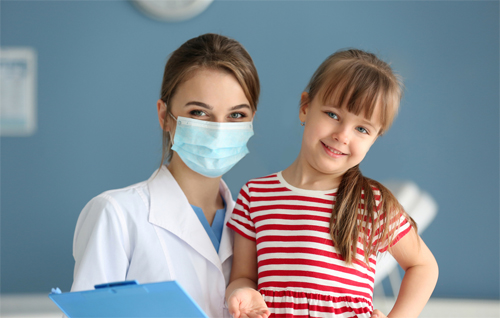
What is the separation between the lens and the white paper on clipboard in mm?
2256

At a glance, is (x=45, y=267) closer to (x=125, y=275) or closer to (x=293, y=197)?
(x=125, y=275)

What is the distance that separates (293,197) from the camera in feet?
3.75

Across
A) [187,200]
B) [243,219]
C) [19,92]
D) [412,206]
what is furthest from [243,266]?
[19,92]

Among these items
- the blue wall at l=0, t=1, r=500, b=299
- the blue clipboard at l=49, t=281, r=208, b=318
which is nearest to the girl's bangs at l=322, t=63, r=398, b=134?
the blue clipboard at l=49, t=281, r=208, b=318

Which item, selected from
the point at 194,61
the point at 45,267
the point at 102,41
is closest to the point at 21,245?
the point at 45,267

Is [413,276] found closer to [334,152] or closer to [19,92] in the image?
[334,152]

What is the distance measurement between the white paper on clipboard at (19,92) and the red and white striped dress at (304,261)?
1.60 meters

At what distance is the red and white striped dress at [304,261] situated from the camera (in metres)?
1.04

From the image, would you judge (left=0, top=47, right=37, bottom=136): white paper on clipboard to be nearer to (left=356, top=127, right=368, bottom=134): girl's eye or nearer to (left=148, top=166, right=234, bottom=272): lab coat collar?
(left=148, top=166, right=234, bottom=272): lab coat collar

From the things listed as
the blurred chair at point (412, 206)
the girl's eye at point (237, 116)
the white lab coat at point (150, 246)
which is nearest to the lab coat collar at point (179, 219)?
the white lab coat at point (150, 246)

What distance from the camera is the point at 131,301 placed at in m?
0.68

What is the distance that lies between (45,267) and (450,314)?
200 centimetres

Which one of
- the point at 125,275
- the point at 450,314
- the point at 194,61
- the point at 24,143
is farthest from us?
the point at 24,143

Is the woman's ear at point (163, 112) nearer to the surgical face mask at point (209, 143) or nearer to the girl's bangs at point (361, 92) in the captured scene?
the surgical face mask at point (209, 143)
